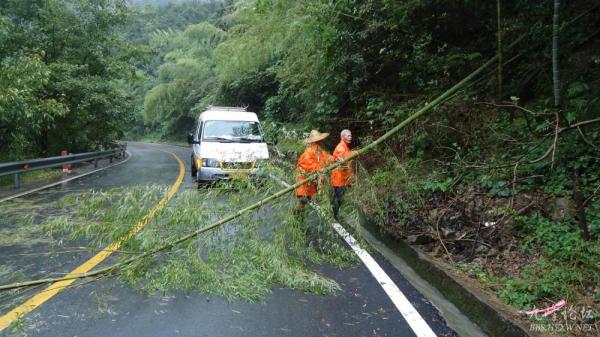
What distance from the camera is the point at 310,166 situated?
5758 millimetres

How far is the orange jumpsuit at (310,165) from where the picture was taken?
535cm

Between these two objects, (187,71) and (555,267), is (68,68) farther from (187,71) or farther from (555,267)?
(187,71)

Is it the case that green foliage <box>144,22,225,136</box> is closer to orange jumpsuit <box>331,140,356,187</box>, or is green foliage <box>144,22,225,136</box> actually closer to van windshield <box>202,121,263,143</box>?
van windshield <box>202,121,263,143</box>

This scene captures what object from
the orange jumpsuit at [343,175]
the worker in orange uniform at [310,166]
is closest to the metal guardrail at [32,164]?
the worker in orange uniform at [310,166]

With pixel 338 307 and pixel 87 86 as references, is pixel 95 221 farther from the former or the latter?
pixel 87 86

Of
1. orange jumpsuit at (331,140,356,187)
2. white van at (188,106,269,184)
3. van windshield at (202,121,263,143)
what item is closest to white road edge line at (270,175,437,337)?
orange jumpsuit at (331,140,356,187)

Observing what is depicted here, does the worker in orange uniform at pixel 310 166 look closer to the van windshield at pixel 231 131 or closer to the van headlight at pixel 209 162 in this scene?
the van headlight at pixel 209 162

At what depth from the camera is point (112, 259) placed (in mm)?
5375

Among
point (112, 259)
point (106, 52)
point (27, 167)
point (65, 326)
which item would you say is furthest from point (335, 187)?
point (106, 52)

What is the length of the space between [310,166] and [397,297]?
1949 millimetres

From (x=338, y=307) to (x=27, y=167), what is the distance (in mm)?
10315

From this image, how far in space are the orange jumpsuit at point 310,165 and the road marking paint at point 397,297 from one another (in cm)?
80

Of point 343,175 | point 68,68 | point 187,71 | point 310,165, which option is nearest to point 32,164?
point 68,68

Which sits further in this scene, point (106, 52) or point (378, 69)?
point (106, 52)
